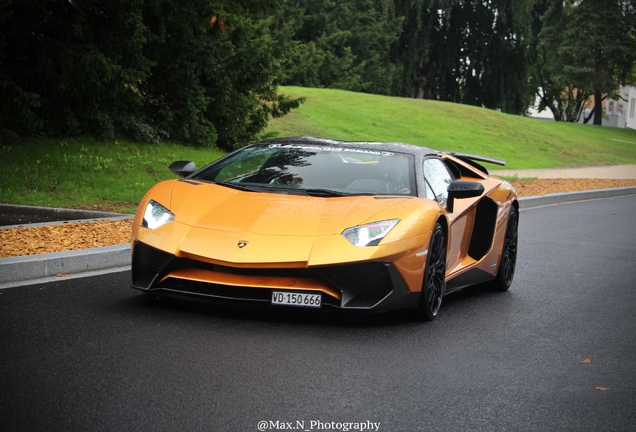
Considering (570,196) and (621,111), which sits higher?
(570,196)

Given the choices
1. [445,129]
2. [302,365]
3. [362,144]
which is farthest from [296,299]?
[445,129]

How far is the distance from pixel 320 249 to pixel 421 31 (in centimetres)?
5668

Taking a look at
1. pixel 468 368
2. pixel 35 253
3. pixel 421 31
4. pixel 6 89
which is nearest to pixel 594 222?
pixel 6 89

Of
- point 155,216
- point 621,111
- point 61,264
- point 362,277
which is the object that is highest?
point 155,216

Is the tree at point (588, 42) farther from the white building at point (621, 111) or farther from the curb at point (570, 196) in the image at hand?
the white building at point (621, 111)

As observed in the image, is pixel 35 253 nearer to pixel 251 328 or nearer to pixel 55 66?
pixel 251 328

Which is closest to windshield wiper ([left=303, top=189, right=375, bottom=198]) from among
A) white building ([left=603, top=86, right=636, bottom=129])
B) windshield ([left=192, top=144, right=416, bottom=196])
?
windshield ([left=192, top=144, right=416, bottom=196])

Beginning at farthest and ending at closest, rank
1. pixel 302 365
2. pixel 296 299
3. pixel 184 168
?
pixel 184 168 < pixel 296 299 < pixel 302 365

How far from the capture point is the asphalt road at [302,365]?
4.66 m

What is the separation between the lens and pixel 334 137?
35.5 metres

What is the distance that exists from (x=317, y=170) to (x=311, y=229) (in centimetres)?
119

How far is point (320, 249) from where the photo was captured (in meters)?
6.55

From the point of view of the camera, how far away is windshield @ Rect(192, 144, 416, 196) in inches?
300

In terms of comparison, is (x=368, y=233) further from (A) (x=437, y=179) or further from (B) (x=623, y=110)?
(B) (x=623, y=110)
